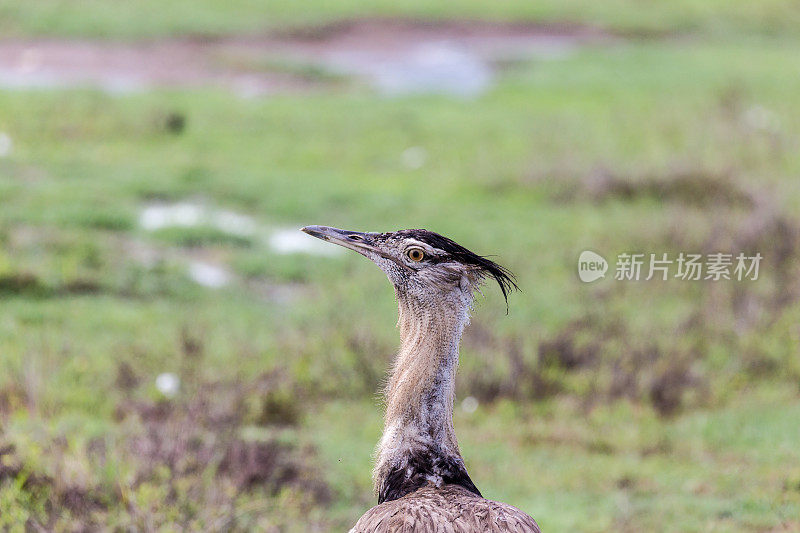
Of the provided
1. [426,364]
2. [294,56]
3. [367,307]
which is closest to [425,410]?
[426,364]

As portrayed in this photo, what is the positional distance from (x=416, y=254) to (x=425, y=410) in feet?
1.73

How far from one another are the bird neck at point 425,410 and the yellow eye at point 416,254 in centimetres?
14

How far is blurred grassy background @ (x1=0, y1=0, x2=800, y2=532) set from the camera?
5195mm

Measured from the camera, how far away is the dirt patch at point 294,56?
15422 mm

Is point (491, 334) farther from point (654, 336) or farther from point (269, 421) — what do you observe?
point (269, 421)

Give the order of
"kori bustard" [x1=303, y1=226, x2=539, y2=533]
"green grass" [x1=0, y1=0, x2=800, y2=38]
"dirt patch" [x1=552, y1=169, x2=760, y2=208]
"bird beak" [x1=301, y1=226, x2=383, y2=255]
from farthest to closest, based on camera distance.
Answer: "green grass" [x1=0, y1=0, x2=800, y2=38], "dirt patch" [x1=552, y1=169, x2=760, y2=208], "bird beak" [x1=301, y1=226, x2=383, y2=255], "kori bustard" [x1=303, y1=226, x2=539, y2=533]

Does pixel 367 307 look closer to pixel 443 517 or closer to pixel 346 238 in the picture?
pixel 346 238

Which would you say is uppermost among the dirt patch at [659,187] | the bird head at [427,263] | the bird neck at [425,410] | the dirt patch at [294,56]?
the dirt patch at [294,56]

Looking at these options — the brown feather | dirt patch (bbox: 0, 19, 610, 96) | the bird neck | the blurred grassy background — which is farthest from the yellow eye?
dirt patch (bbox: 0, 19, 610, 96)

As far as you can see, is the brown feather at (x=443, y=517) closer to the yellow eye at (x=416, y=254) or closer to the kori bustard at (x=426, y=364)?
the kori bustard at (x=426, y=364)

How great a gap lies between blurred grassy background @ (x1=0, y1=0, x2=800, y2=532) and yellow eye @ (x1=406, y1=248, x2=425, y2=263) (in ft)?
5.66

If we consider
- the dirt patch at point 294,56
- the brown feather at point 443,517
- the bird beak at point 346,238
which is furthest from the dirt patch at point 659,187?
the brown feather at point 443,517

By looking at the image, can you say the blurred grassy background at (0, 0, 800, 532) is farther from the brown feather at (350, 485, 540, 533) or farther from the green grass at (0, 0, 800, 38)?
the green grass at (0, 0, 800, 38)

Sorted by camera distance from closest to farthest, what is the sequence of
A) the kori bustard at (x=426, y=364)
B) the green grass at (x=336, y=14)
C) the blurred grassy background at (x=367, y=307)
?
the kori bustard at (x=426, y=364)
the blurred grassy background at (x=367, y=307)
the green grass at (x=336, y=14)
